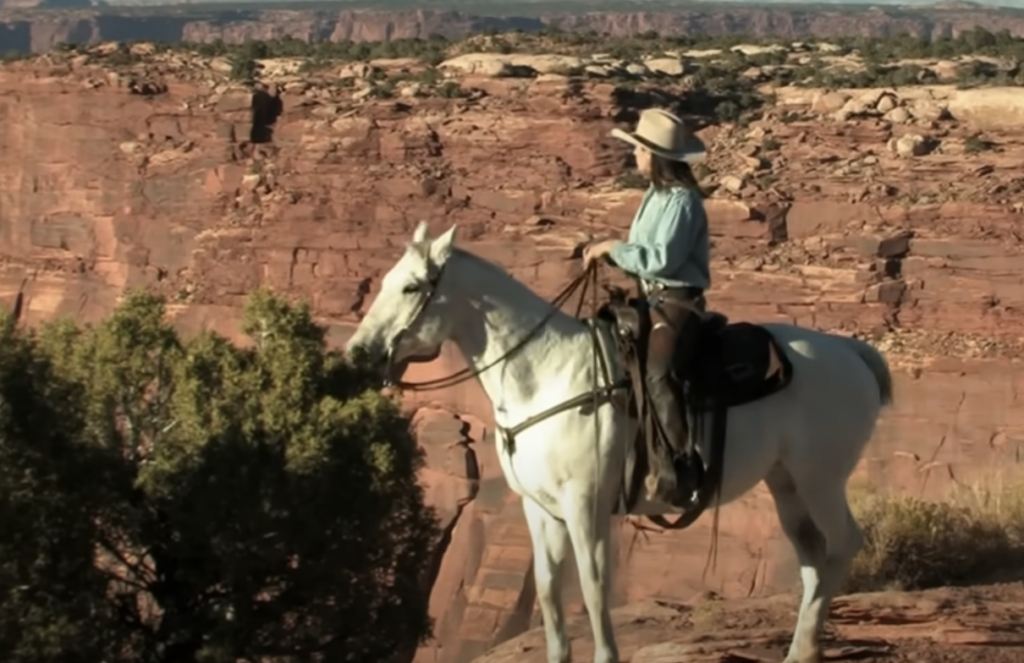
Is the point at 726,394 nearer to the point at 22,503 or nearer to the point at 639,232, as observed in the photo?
the point at 639,232

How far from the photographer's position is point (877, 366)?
841 centimetres

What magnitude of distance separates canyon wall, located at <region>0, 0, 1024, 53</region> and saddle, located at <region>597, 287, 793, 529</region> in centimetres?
10747

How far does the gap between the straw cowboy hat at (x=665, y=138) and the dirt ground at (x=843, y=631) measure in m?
2.39

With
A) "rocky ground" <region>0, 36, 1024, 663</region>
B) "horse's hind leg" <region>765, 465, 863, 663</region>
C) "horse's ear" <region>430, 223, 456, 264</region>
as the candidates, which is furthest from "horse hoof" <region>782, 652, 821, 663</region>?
"rocky ground" <region>0, 36, 1024, 663</region>

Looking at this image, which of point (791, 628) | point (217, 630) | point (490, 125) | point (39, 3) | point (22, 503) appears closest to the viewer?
point (791, 628)

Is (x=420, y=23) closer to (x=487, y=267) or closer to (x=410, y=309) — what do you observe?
(x=487, y=267)

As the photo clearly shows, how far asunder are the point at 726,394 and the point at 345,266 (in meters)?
28.0

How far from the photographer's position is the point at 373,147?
119 ft

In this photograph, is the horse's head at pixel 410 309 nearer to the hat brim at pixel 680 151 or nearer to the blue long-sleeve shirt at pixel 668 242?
the blue long-sleeve shirt at pixel 668 242

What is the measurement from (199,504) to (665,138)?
9.72 m

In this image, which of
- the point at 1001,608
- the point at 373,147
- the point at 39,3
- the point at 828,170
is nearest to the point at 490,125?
the point at 373,147

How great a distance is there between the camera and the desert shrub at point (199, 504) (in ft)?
49.2

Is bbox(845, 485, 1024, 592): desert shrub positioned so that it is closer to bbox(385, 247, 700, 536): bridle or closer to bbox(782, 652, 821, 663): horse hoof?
bbox(782, 652, 821, 663): horse hoof

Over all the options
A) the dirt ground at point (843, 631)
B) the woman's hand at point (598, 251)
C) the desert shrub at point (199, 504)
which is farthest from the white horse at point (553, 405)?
the desert shrub at point (199, 504)
